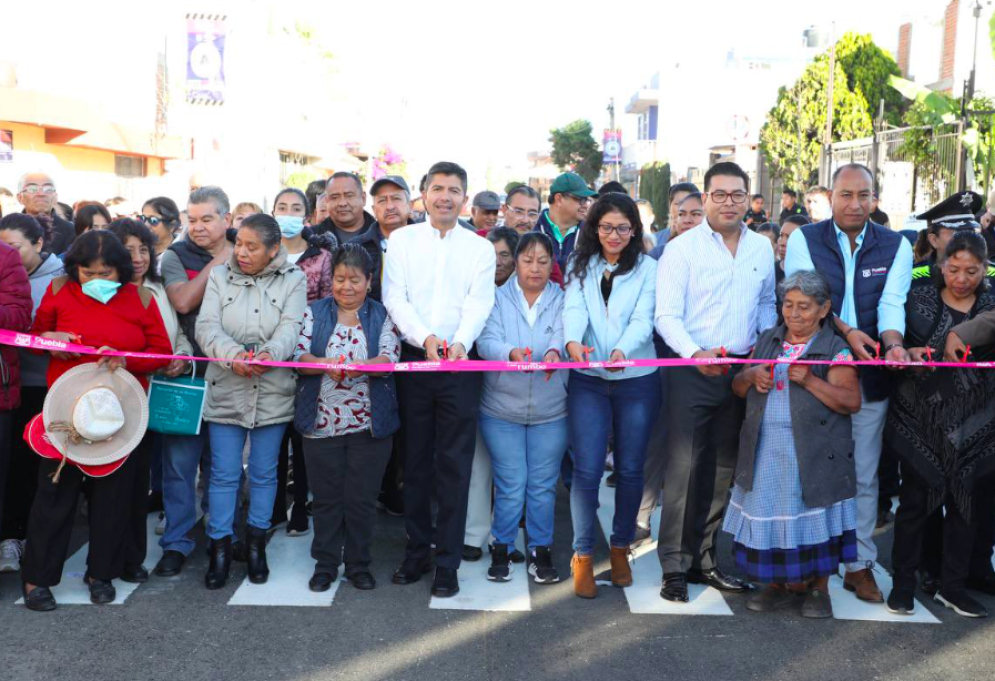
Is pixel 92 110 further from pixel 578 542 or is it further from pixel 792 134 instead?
pixel 578 542

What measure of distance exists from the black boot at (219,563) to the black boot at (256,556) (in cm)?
11

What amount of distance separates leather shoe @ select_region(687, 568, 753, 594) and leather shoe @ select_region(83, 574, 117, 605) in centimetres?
294

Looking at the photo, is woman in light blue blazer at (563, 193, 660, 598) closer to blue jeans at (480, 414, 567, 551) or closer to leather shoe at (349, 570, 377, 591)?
blue jeans at (480, 414, 567, 551)

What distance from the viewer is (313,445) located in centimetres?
492

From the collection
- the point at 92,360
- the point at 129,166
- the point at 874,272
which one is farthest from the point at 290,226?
the point at 129,166

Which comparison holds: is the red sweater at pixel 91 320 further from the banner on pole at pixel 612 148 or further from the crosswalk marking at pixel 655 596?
the banner on pole at pixel 612 148

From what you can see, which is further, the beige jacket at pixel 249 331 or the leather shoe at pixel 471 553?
the leather shoe at pixel 471 553

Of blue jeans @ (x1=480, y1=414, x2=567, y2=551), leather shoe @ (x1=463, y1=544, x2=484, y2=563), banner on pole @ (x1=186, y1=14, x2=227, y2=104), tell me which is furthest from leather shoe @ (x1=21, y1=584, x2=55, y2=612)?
banner on pole @ (x1=186, y1=14, x2=227, y2=104)

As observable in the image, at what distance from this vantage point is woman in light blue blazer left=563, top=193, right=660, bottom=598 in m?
4.86

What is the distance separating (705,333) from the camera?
15.9ft

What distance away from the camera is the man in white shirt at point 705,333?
4.82m

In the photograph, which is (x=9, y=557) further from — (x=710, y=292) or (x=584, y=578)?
(x=710, y=292)

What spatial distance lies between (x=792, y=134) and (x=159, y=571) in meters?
24.8

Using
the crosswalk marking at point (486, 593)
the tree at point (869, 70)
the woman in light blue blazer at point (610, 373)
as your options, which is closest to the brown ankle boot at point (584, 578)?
the woman in light blue blazer at point (610, 373)
